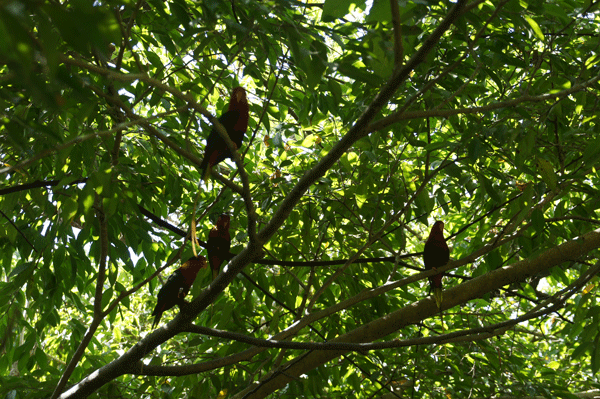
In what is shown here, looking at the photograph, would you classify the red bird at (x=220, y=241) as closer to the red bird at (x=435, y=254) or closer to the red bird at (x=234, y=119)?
the red bird at (x=234, y=119)

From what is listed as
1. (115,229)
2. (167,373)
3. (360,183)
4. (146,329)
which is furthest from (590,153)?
(146,329)

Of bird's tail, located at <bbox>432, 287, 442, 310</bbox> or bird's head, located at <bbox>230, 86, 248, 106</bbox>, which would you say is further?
bird's tail, located at <bbox>432, 287, 442, 310</bbox>

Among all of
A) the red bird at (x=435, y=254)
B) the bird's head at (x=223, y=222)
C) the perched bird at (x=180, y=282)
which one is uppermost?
the bird's head at (x=223, y=222)

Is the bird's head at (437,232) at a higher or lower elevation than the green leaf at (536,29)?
higher

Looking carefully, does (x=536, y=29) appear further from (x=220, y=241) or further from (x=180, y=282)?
(x=180, y=282)

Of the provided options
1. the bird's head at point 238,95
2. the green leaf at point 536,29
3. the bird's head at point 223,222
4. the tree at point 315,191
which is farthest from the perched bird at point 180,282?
the green leaf at point 536,29

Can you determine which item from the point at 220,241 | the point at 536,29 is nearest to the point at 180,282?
the point at 220,241

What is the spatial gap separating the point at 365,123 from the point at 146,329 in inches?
192

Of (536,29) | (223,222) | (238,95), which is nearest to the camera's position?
(536,29)

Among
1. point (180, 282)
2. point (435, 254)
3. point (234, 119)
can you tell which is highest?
point (234, 119)

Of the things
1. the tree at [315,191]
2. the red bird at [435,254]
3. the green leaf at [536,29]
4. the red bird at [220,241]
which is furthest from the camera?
the red bird at [435,254]

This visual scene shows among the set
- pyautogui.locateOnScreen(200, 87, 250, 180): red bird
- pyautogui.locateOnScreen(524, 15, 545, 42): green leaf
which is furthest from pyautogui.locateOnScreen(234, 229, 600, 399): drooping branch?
pyautogui.locateOnScreen(524, 15, 545, 42): green leaf

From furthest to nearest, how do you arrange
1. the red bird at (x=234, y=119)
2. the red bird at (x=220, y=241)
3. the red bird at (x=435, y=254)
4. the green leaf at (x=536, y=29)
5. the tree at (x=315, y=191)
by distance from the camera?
the red bird at (x=435, y=254) < the red bird at (x=220, y=241) < the red bird at (x=234, y=119) < the tree at (x=315, y=191) < the green leaf at (x=536, y=29)

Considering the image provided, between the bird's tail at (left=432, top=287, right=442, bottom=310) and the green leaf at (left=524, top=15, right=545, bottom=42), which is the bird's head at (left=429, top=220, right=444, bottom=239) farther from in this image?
the green leaf at (left=524, top=15, right=545, bottom=42)
